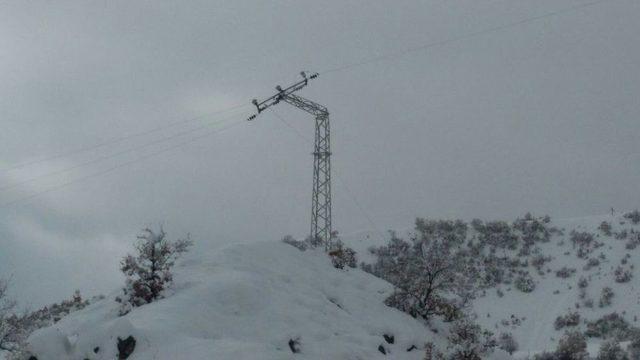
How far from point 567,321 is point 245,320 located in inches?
1282

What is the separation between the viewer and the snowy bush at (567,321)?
39.8 m

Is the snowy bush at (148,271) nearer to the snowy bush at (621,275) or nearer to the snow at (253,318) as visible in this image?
the snow at (253,318)

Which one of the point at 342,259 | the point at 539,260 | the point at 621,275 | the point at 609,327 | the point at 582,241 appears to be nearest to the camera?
the point at 342,259

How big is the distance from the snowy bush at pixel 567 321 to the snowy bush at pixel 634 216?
62.9 feet

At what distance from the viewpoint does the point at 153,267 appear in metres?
18.2

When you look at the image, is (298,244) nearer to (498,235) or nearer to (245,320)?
(245,320)

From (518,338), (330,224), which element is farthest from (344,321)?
(518,338)

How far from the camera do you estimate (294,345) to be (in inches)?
605

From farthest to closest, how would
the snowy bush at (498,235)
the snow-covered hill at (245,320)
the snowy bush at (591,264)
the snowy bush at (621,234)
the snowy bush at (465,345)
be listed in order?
the snowy bush at (498,235), the snowy bush at (621,234), the snowy bush at (591,264), the snowy bush at (465,345), the snow-covered hill at (245,320)

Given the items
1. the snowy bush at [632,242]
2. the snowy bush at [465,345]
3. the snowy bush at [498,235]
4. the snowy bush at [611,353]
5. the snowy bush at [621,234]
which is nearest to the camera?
the snowy bush at [465,345]

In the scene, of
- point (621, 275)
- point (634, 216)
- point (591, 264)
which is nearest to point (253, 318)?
point (621, 275)

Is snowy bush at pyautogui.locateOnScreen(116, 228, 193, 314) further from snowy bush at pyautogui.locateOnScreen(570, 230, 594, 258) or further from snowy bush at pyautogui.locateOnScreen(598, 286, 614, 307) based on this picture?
snowy bush at pyautogui.locateOnScreen(570, 230, 594, 258)

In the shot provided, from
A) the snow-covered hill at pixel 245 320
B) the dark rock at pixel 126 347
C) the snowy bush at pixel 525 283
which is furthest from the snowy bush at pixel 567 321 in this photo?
the dark rock at pixel 126 347

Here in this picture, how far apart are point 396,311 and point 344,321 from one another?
13.4ft
